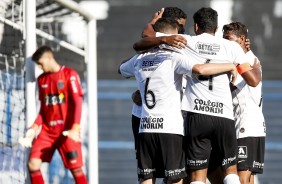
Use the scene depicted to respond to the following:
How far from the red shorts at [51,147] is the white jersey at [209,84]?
86.5 inches

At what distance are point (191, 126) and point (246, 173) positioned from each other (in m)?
1.12

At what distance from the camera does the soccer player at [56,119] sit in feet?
30.9

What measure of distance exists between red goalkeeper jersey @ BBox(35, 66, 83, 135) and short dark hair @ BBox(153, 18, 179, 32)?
1.87 metres

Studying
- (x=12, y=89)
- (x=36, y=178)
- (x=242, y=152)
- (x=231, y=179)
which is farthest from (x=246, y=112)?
(x=12, y=89)

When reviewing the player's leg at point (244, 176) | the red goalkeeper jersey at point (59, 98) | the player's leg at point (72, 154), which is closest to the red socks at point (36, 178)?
the player's leg at point (72, 154)

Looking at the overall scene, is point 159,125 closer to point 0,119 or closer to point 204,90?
point 204,90

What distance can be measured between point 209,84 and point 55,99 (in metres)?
2.32

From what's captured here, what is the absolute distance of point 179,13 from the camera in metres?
8.30

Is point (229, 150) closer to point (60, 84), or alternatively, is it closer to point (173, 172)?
point (173, 172)

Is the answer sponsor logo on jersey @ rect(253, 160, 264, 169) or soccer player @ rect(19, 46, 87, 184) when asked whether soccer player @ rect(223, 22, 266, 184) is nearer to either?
sponsor logo on jersey @ rect(253, 160, 264, 169)

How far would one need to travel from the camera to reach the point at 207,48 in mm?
7781

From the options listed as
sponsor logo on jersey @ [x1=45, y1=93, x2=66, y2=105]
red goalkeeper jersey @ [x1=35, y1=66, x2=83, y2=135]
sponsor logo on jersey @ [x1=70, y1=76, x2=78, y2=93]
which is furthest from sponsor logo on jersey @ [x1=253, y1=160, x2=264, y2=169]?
sponsor logo on jersey @ [x1=45, y1=93, x2=66, y2=105]

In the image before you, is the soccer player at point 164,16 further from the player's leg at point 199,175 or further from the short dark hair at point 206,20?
the player's leg at point 199,175

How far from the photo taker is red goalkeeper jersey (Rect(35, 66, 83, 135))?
951 cm
